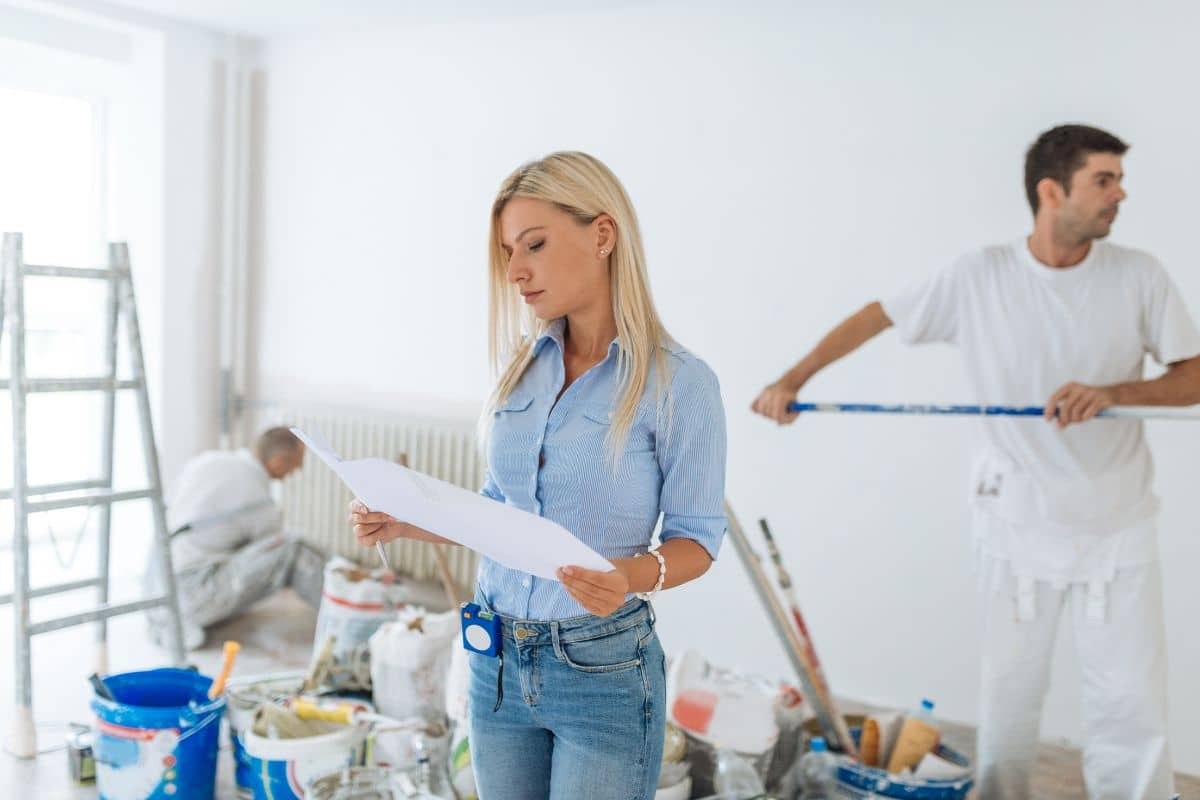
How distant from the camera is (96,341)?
526 cm

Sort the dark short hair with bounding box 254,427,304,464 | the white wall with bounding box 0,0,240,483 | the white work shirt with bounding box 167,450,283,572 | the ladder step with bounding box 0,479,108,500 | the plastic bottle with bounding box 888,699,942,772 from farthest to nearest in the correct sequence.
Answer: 1. the white wall with bounding box 0,0,240,483
2. the dark short hair with bounding box 254,427,304,464
3. the white work shirt with bounding box 167,450,283,572
4. the ladder step with bounding box 0,479,108,500
5. the plastic bottle with bounding box 888,699,942,772

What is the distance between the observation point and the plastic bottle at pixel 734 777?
2.47 metres

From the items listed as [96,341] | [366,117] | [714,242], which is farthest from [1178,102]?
[96,341]

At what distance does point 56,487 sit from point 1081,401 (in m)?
2.68

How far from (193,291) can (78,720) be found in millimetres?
2218

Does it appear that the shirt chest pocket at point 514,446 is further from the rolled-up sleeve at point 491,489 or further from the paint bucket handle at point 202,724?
Answer: the paint bucket handle at point 202,724

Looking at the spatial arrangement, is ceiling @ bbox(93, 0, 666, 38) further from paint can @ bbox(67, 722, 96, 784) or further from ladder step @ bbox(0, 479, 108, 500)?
paint can @ bbox(67, 722, 96, 784)

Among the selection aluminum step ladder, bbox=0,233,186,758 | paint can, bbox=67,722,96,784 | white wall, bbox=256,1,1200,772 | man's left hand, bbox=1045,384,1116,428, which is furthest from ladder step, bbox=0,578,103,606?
man's left hand, bbox=1045,384,1116,428

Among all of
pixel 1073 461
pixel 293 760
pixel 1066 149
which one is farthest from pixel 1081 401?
pixel 293 760

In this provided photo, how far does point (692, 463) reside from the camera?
139cm

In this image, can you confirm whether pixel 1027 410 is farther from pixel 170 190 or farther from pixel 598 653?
pixel 170 190

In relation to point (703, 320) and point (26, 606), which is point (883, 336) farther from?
point (26, 606)

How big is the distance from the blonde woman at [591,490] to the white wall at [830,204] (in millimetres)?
2127

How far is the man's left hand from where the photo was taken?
229cm
